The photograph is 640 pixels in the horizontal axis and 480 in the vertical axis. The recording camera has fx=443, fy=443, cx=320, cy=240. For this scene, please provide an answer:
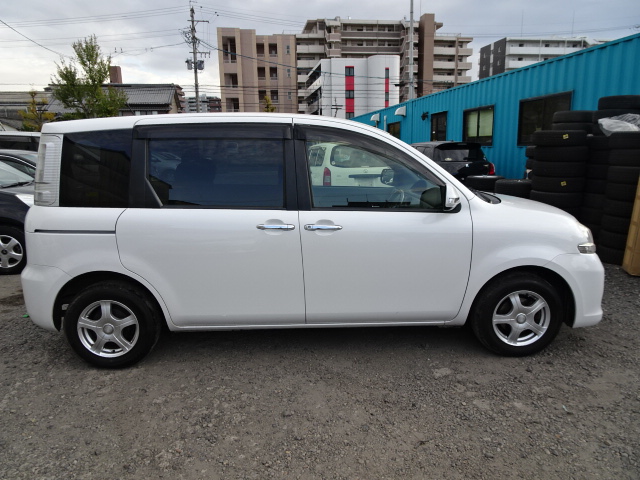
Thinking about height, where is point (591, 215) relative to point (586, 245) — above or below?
below

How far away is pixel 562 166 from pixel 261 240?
16.7 ft

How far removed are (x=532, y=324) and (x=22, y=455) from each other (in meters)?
3.40

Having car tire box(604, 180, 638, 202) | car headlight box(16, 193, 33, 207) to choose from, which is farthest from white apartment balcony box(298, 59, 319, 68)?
car tire box(604, 180, 638, 202)

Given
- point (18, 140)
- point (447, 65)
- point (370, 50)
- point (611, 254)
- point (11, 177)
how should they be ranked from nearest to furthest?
1. point (611, 254)
2. point (11, 177)
3. point (18, 140)
4. point (370, 50)
5. point (447, 65)

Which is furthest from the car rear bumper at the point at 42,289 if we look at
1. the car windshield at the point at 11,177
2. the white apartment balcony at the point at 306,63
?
→ the white apartment balcony at the point at 306,63

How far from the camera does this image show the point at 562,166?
20.6 feet

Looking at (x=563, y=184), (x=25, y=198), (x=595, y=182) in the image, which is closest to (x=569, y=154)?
(x=563, y=184)

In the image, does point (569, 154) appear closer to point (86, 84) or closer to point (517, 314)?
point (517, 314)

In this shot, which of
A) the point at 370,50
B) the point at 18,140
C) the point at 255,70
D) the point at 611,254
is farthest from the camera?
the point at 370,50

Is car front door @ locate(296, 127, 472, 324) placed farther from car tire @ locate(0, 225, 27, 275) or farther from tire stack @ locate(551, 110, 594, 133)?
car tire @ locate(0, 225, 27, 275)

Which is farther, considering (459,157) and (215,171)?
(459,157)

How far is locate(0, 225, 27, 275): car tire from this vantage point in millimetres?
6078

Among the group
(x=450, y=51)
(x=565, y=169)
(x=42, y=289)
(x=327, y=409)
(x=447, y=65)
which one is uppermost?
(x=450, y=51)

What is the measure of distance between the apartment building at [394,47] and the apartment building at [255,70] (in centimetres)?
265
